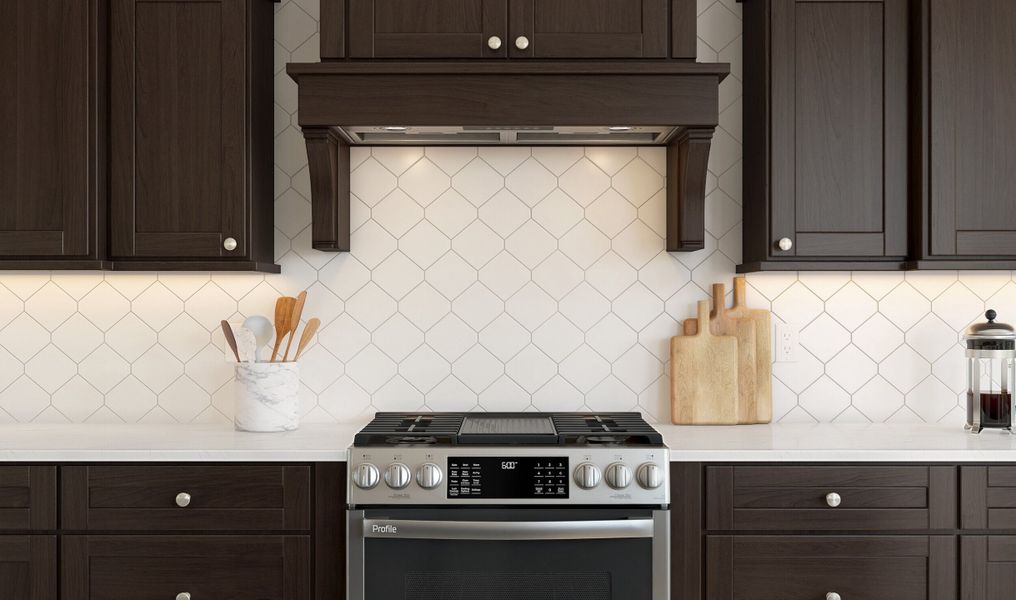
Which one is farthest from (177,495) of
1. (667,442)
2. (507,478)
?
(667,442)

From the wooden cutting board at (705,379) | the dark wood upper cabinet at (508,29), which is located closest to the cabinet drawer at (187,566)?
the wooden cutting board at (705,379)

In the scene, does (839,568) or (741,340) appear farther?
(741,340)

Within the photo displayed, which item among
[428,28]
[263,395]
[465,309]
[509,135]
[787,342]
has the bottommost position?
[263,395]

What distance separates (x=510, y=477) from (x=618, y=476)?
28 centimetres

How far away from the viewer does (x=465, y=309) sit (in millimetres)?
2678

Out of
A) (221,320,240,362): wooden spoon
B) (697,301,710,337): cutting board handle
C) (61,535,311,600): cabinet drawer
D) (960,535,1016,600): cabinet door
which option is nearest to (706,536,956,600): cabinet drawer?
(960,535,1016,600): cabinet door

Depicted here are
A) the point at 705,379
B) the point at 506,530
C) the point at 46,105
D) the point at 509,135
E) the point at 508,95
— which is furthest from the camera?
the point at 705,379

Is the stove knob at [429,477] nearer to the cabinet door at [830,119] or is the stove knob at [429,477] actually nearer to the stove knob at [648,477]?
the stove knob at [648,477]

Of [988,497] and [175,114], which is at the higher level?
[175,114]

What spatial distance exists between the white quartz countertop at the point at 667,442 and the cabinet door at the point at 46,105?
61 cm

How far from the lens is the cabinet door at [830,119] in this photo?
7.74 feet

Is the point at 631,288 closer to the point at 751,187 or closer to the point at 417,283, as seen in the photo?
the point at 751,187

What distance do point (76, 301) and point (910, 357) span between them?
2.79 m

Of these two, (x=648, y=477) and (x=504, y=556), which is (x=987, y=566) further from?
(x=504, y=556)
